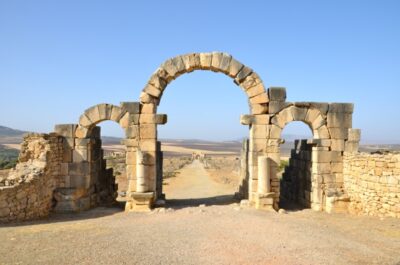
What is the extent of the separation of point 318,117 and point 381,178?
299 cm

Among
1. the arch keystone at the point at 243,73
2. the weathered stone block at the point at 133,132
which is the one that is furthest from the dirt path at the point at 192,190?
the arch keystone at the point at 243,73

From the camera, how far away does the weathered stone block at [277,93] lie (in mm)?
12281

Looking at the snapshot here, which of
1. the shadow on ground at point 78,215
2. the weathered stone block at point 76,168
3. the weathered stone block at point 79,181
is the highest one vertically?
the weathered stone block at point 76,168

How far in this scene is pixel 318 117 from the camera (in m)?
12.4

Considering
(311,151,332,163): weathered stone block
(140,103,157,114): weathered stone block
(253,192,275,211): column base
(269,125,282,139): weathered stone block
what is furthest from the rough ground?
(140,103,157,114): weathered stone block

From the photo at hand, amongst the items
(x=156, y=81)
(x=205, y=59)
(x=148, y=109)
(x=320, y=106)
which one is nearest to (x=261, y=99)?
(x=320, y=106)

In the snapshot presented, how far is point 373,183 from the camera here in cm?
1080

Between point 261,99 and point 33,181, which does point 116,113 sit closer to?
point 33,181

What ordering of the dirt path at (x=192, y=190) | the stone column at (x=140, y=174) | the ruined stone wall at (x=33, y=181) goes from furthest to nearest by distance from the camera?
the dirt path at (x=192, y=190)
the stone column at (x=140, y=174)
the ruined stone wall at (x=33, y=181)

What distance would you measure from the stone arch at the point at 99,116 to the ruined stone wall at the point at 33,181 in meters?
0.85

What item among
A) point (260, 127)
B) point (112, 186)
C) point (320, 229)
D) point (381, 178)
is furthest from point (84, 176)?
point (381, 178)

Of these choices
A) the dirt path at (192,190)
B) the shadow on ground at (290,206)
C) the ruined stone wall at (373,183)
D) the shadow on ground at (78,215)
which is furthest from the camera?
the dirt path at (192,190)

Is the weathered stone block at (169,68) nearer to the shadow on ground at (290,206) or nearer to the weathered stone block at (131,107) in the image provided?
the weathered stone block at (131,107)

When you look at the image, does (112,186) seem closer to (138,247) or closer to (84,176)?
(84,176)
